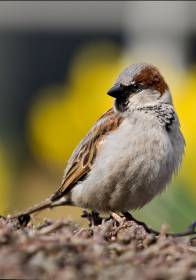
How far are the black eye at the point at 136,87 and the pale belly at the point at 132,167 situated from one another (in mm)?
178

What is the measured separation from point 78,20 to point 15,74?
913 mm

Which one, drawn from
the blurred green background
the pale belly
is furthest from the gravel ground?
the blurred green background

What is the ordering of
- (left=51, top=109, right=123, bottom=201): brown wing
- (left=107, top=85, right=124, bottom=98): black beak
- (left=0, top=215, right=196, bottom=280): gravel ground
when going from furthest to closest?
(left=51, top=109, right=123, bottom=201): brown wing → (left=107, top=85, right=124, bottom=98): black beak → (left=0, top=215, right=196, bottom=280): gravel ground

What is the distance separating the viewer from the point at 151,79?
3799 mm

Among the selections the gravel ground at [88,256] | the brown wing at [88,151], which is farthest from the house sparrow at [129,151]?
the gravel ground at [88,256]

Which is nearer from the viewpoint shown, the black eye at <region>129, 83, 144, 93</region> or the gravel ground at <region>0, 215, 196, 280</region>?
the gravel ground at <region>0, 215, 196, 280</region>

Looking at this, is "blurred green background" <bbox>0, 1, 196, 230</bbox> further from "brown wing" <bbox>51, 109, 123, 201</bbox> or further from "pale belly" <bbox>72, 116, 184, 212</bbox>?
"pale belly" <bbox>72, 116, 184, 212</bbox>

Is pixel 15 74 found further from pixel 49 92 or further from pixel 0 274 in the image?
pixel 0 274

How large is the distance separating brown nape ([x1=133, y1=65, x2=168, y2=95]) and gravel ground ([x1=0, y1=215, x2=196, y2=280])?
1.69 meters

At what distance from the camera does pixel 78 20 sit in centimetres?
938

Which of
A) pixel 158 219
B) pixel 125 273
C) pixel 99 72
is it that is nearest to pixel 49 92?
pixel 99 72

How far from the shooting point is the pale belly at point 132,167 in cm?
347

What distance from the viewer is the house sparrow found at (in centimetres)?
348

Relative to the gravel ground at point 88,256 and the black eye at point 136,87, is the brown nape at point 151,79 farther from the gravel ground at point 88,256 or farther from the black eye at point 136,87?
the gravel ground at point 88,256
